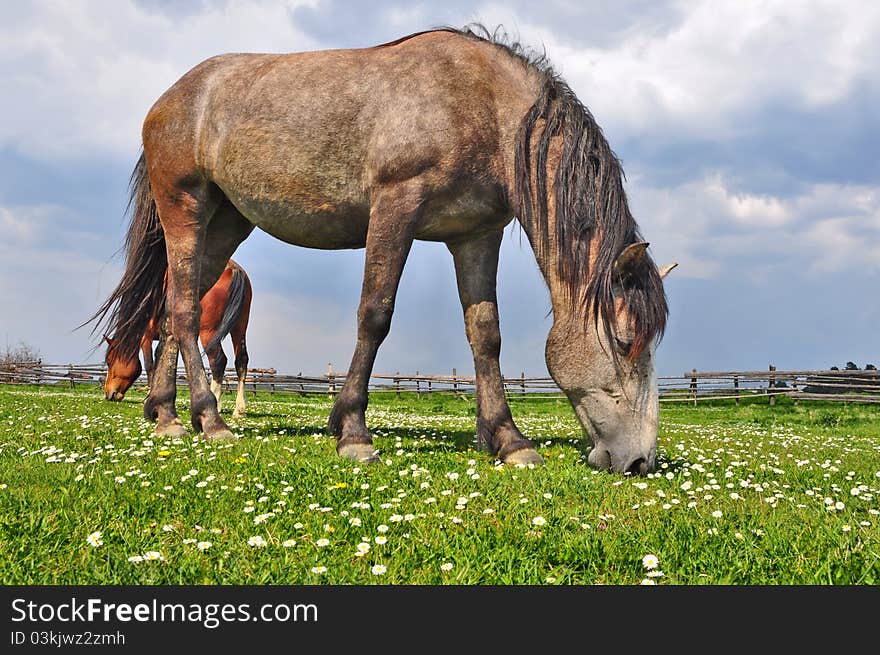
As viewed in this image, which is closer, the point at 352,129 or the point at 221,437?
the point at 352,129

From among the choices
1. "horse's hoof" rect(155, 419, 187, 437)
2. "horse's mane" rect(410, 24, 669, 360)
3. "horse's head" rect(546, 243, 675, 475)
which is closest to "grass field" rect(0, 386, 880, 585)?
"horse's head" rect(546, 243, 675, 475)

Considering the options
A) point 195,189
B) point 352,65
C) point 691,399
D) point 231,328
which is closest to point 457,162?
point 352,65

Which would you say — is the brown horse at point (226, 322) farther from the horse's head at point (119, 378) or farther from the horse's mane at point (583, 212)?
the horse's mane at point (583, 212)

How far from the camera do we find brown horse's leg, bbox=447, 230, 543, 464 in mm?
5879

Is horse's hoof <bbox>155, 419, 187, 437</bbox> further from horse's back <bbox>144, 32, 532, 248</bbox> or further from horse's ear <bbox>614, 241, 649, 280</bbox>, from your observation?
horse's ear <bbox>614, 241, 649, 280</bbox>

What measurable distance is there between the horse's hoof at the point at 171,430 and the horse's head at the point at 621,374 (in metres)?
4.25

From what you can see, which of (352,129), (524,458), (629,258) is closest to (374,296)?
(352,129)

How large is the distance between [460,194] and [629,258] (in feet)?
4.91

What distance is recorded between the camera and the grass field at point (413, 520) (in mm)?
2703

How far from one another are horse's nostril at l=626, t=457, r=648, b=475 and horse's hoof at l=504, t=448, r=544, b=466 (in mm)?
760

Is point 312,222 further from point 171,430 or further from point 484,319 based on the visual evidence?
point 171,430

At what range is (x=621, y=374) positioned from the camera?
186 inches

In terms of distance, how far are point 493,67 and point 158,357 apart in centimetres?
503

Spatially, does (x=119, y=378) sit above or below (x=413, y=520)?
above
